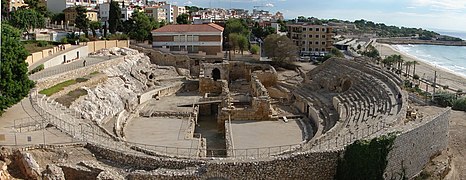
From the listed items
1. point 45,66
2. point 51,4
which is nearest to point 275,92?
point 45,66

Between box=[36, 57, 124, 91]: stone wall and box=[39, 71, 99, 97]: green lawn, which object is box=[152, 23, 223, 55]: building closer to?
box=[36, 57, 124, 91]: stone wall

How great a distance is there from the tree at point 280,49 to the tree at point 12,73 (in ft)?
119

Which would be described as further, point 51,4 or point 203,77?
point 51,4

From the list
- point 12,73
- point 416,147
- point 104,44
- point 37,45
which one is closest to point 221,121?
point 12,73

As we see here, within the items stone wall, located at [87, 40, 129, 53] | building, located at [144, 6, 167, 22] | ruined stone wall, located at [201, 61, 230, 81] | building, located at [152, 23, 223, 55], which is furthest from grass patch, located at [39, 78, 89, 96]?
building, located at [144, 6, 167, 22]

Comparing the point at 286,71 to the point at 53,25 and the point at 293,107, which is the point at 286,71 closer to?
the point at 293,107

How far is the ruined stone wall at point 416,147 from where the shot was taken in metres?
18.0

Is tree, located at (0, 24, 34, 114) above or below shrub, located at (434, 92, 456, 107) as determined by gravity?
above

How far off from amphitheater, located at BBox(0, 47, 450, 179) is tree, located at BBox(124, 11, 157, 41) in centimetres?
791

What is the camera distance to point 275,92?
43312 millimetres

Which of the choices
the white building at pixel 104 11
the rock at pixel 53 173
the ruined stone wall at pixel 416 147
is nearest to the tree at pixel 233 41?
the white building at pixel 104 11

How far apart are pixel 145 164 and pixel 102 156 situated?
2.01m

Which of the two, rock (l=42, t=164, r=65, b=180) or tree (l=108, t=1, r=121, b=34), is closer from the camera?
rock (l=42, t=164, r=65, b=180)

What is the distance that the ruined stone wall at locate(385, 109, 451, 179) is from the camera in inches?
709
